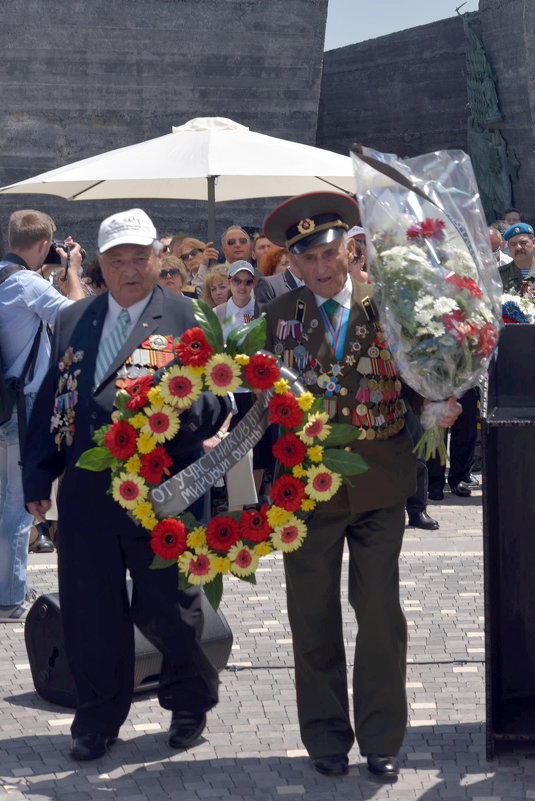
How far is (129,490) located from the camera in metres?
4.42

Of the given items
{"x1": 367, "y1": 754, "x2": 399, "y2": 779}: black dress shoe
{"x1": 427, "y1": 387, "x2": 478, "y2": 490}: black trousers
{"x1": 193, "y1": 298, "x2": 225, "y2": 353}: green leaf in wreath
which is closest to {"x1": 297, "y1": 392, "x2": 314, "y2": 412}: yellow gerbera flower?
{"x1": 193, "y1": 298, "x2": 225, "y2": 353}: green leaf in wreath

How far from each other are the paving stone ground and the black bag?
1150 millimetres

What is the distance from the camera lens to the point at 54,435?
4809mm

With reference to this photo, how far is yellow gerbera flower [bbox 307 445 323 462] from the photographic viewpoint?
4355 millimetres

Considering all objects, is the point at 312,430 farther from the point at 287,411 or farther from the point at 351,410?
the point at 351,410

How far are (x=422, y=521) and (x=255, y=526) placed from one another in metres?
4.71

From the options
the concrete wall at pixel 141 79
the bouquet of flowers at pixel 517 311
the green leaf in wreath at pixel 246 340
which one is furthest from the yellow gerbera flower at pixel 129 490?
the concrete wall at pixel 141 79

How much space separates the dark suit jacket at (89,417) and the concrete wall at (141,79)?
45.5 ft

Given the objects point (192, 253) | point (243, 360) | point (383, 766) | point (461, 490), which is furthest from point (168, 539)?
point (192, 253)

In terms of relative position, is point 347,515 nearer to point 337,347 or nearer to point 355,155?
point 337,347

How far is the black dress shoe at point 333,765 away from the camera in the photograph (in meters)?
4.50

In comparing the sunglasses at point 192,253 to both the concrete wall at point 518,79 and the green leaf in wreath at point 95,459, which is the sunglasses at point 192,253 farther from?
the concrete wall at point 518,79

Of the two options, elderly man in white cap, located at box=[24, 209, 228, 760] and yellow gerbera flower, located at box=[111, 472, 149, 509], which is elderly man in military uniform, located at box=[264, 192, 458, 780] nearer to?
elderly man in white cap, located at box=[24, 209, 228, 760]

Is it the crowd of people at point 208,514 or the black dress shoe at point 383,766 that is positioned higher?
the crowd of people at point 208,514
